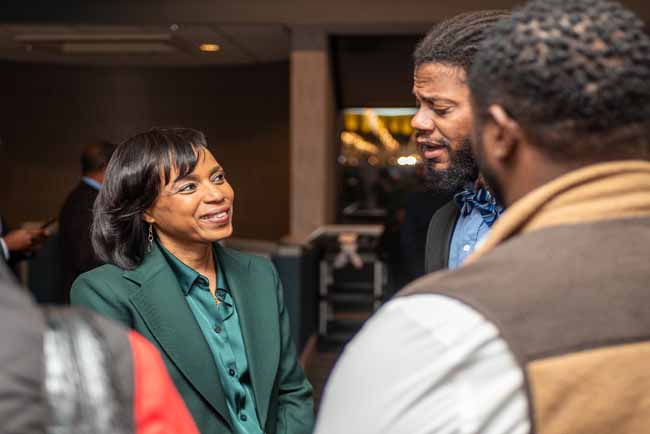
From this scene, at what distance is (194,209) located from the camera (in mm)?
2176

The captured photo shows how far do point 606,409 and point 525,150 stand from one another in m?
0.33

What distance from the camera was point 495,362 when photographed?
866 mm

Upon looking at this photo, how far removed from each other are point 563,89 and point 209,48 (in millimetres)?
9112

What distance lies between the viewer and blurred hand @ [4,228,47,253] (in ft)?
14.2

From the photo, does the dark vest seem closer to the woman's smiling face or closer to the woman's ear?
the woman's smiling face

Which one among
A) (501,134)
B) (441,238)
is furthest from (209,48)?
(501,134)

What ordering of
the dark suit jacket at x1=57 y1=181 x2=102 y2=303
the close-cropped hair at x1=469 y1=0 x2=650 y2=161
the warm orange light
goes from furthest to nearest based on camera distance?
the warm orange light < the dark suit jacket at x1=57 y1=181 x2=102 y2=303 < the close-cropped hair at x1=469 y1=0 x2=650 y2=161

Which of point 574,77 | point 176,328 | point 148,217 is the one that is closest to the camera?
point 574,77

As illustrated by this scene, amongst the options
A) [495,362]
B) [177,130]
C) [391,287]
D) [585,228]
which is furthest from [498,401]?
[391,287]

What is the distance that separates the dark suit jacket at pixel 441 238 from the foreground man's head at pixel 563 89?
1.08 metres

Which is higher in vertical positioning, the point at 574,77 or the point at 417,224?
the point at 574,77

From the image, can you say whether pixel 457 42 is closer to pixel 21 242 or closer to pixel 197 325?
pixel 197 325

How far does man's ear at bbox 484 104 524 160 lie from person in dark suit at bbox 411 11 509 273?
0.85 metres

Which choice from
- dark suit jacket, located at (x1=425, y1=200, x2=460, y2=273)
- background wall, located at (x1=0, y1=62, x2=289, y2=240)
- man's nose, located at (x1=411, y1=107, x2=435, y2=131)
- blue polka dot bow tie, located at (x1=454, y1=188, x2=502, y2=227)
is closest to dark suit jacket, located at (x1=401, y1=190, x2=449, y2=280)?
dark suit jacket, located at (x1=425, y1=200, x2=460, y2=273)
